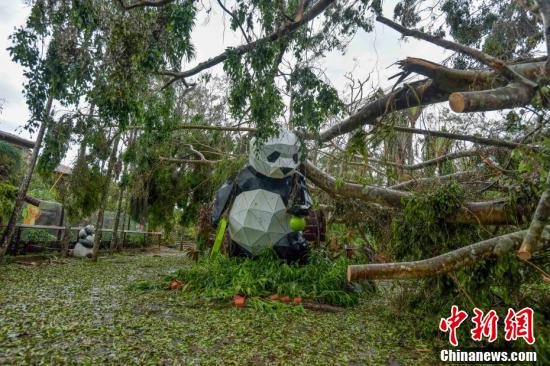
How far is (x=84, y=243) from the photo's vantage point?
335 inches

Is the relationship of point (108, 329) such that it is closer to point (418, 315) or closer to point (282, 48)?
point (418, 315)

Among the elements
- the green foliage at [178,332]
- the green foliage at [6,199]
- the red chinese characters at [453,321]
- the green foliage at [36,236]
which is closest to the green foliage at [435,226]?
the red chinese characters at [453,321]

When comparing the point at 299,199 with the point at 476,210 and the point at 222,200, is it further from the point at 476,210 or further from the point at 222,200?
the point at 476,210

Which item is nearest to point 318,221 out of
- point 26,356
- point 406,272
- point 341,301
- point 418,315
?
point 341,301

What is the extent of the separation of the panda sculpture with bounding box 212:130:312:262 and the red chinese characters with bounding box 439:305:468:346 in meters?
2.54

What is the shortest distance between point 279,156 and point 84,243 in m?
6.05

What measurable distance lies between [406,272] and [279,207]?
316 centimetres

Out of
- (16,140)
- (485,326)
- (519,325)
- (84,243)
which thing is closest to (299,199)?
(485,326)

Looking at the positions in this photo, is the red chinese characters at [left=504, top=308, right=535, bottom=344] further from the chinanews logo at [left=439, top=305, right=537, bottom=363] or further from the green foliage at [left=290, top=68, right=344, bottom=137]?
the green foliage at [left=290, top=68, right=344, bottom=137]

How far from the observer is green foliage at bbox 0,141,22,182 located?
713 cm

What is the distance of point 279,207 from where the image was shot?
17.5 ft

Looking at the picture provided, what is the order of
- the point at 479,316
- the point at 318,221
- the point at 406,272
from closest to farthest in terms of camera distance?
the point at 406,272, the point at 479,316, the point at 318,221

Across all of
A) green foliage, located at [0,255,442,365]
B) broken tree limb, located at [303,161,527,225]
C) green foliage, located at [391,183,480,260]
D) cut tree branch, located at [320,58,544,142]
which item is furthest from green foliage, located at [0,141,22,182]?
green foliage, located at [391,183,480,260]

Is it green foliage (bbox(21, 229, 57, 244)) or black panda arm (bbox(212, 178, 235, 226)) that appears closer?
black panda arm (bbox(212, 178, 235, 226))
